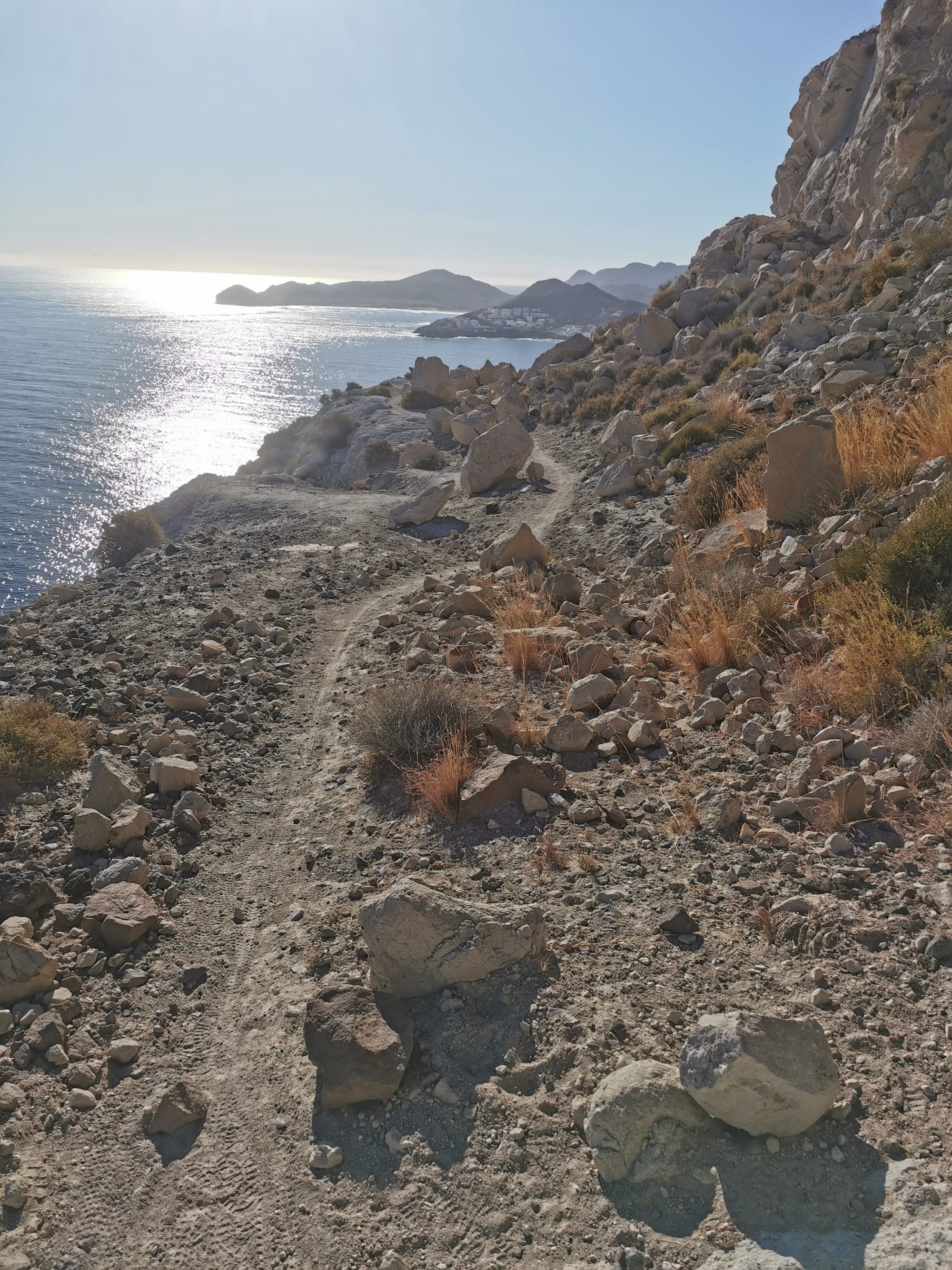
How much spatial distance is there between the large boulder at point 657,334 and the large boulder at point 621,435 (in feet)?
32.2

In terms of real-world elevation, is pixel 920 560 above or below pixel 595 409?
below

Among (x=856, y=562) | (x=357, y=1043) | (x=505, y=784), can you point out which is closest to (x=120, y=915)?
(x=357, y=1043)

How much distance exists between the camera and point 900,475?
25.4 feet

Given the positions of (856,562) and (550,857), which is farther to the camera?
(856,562)

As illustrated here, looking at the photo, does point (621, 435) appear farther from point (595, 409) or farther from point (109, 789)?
point (109, 789)

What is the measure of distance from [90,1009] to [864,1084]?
12.7 feet

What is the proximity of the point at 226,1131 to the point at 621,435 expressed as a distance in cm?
1683

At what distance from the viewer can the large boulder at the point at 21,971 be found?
14.5 ft

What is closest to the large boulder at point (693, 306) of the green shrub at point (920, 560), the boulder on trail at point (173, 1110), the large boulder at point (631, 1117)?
the green shrub at point (920, 560)

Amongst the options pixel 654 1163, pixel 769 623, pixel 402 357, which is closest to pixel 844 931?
pixel 654 1163

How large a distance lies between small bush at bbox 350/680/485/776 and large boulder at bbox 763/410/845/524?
444cm

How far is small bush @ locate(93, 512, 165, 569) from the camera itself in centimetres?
2139

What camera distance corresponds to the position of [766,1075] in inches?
113

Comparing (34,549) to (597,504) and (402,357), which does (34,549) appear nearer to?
(597,504)
